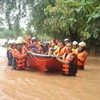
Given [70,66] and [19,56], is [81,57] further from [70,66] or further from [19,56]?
[19,56]

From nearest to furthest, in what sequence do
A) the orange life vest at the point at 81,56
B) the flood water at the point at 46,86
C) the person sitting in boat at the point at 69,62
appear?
1. the flood water at the point at 46,86
2. the person sitting in boat at the point at 69,62
3. the orange life vest at the point at 81,56

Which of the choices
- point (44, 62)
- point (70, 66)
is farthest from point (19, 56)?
point (70, 66)

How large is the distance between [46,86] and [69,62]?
137 cm

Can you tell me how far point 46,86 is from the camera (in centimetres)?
716


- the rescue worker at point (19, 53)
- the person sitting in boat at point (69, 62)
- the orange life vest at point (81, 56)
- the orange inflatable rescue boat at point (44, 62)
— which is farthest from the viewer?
the orange life vest at point (81, 56)

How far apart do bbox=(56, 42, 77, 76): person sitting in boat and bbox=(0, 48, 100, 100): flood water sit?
9.0 inches

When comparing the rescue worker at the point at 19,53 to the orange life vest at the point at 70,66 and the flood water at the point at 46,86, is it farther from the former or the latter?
the orange life vest at the point at 70,66

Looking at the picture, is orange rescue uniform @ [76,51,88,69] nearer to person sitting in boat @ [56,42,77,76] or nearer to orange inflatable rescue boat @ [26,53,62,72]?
orange inflatable rescue boat @ [26,53,62,72]

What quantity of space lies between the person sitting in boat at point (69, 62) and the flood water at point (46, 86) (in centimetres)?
23

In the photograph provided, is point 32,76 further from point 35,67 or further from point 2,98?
point 2,98

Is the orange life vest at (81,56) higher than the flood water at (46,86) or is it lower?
higher

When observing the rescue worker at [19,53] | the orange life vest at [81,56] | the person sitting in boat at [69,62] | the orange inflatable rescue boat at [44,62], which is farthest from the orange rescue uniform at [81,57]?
the rescue worker at [19,53]

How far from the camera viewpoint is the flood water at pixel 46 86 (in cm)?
603

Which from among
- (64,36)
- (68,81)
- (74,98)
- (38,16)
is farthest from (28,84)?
(64,36)
